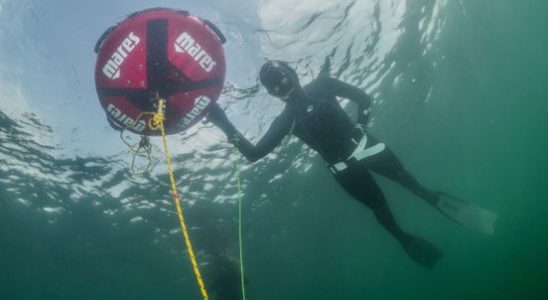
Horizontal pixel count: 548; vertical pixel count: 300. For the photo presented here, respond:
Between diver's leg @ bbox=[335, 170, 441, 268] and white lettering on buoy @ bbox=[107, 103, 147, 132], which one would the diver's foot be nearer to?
diver's leg @ bbox=[335, 170, 441, 268]

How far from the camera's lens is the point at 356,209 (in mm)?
32000

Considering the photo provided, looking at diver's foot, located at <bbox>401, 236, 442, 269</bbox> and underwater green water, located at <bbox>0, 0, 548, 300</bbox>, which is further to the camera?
underwater green water, located at <bbox>0, 0, 548, 300</bbox>

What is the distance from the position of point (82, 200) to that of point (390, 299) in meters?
99.6

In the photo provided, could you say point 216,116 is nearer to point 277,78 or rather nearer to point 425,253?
point 277,78

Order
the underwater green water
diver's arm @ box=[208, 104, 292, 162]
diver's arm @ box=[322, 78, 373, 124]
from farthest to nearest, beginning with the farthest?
1. the underwater green water
2. diver's arm @ box=[322, 78, 373, 124]
3. diver's arm @ box=[208, 104, 292, 162]

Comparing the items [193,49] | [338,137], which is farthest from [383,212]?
[193,49]

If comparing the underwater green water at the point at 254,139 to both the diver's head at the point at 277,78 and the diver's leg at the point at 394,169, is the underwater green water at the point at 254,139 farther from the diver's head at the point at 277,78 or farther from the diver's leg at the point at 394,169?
the diver's leg at the point at 394,169

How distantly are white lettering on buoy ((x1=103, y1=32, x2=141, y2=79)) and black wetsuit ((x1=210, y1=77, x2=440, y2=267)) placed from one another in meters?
3.26

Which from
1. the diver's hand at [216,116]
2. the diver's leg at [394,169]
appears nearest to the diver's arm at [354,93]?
the diver's leg at [394,169]

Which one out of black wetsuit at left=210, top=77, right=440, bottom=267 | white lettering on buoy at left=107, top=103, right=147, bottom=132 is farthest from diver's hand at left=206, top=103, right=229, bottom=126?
black wetsuit at left=210, top=77, right=440, bottom=267

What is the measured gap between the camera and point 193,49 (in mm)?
4312

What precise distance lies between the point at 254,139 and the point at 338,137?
9199 millimetres

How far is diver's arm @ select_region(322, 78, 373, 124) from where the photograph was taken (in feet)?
25.5

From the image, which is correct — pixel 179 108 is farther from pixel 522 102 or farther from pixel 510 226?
pixel 510 226
